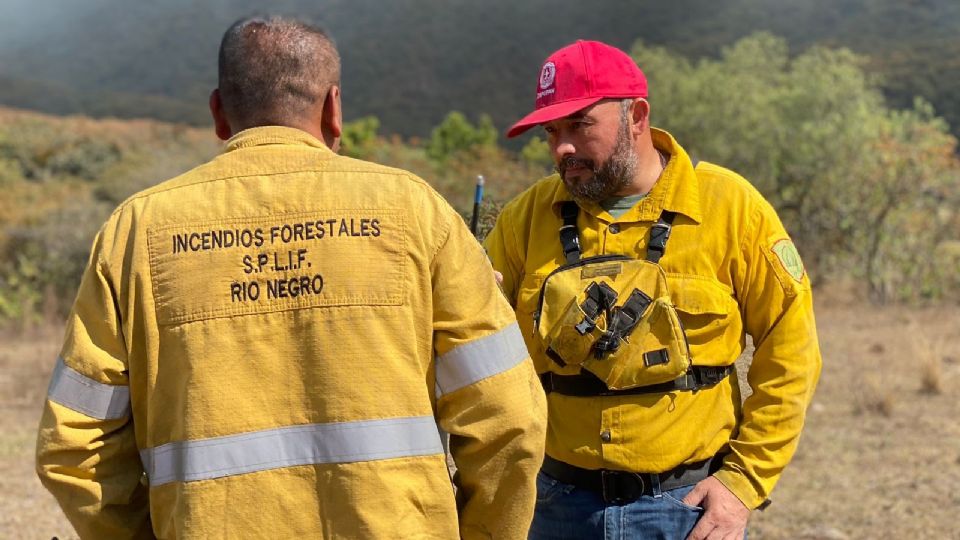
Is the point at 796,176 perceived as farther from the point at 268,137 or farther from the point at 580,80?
the point at 268,137

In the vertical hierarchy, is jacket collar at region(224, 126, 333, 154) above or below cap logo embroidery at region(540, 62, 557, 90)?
below

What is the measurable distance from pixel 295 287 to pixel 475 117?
5865 centimetres

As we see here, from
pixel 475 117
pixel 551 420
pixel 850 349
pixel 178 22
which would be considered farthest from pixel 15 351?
pixel 178 22

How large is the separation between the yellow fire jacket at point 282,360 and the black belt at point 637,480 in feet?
2.25

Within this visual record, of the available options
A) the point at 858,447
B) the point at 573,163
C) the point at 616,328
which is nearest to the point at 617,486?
the point at 616,328

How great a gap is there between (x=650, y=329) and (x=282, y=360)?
3.24ft

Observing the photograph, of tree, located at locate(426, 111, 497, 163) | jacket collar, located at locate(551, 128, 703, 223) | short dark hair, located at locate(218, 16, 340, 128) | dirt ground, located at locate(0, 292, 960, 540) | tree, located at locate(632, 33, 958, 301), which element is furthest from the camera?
tree, located at locate(426, 111, 497, 163)

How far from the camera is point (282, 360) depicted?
185 cm

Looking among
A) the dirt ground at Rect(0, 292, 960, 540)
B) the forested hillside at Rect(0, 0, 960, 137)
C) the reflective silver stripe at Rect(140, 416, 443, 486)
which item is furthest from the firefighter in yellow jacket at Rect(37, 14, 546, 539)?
the forested hillside at Rect(0, 0, 960, 137)

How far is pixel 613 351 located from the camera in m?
2.52

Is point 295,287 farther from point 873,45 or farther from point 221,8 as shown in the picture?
point 221,8

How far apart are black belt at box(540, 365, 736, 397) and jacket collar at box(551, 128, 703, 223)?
369mm

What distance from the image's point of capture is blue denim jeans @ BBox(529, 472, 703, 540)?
2.54 meters

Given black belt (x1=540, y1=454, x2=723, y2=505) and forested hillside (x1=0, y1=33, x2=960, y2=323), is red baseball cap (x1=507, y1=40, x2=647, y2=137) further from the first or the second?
forested hillside (x1=0, y1=33, x2=960, y2=323)
